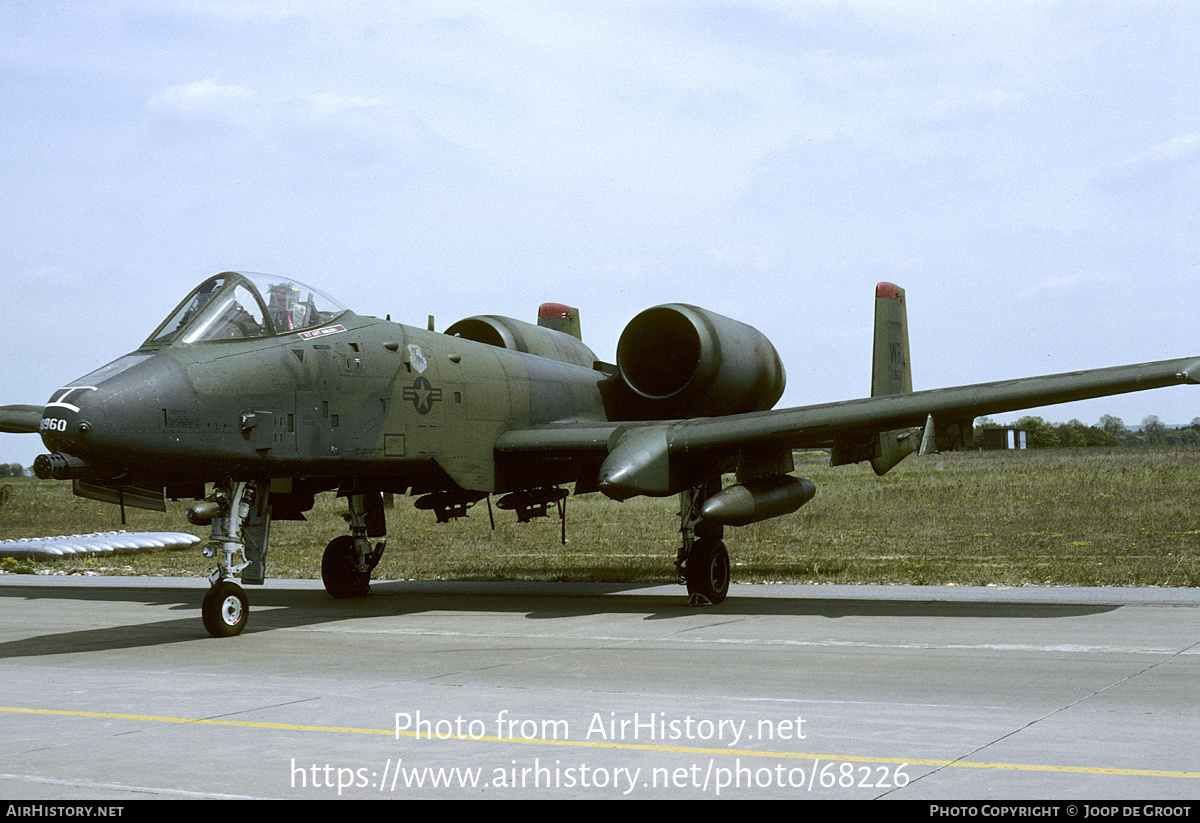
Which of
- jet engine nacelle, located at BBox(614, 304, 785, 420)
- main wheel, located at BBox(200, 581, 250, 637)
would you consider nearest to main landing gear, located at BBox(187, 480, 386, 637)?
main wheel, located at BBox(200, 581, 250, 637)

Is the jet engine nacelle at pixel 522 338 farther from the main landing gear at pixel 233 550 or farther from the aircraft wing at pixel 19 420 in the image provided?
the aircraft wing at pixel 19 420

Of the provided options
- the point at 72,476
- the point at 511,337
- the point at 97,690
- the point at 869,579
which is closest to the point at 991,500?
the point at 869,579

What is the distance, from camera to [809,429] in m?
13.0

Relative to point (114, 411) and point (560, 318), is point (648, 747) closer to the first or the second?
point (114, 411)

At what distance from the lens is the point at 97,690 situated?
830 cm

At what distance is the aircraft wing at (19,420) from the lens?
16891 mm

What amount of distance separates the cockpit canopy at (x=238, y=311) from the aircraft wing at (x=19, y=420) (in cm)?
636

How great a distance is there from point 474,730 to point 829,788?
89.3 inches

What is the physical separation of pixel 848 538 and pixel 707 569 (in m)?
12.0

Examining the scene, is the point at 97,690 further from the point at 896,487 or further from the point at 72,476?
the point at 896,487

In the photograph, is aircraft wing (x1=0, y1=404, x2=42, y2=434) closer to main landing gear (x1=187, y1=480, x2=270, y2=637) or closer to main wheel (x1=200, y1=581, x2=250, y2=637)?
main landing gear (x1=187, y1=480, x2=270, y2=637)

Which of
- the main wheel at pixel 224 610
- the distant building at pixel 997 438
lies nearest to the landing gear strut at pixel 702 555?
the main wheel at pixel 224 610

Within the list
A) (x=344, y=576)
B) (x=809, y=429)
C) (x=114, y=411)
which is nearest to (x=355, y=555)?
(x=344, y=576)
